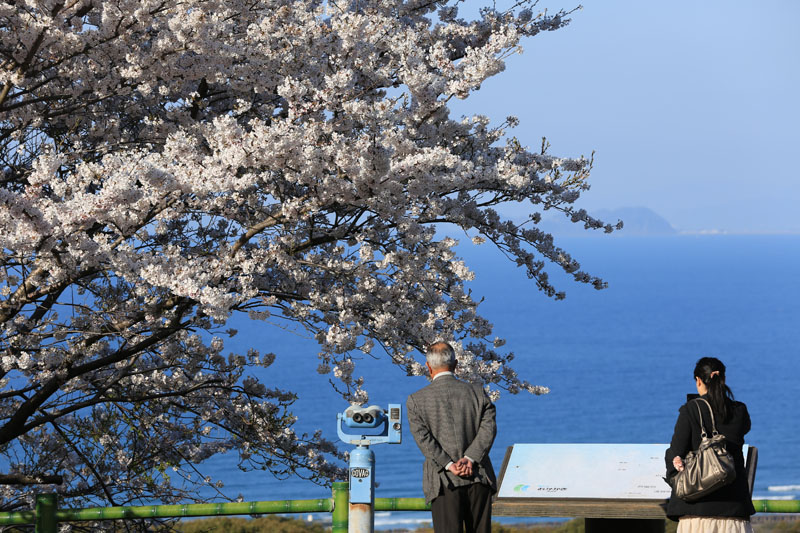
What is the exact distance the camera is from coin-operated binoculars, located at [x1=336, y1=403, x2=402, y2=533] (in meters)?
6.06

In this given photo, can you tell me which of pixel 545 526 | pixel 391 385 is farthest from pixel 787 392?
pixel 545 526

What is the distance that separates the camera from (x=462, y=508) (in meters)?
6.06

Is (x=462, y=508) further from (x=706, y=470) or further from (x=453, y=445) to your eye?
(x=706, y=470)

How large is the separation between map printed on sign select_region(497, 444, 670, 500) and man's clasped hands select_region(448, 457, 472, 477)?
64 cm

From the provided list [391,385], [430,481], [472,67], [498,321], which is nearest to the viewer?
[430,481]

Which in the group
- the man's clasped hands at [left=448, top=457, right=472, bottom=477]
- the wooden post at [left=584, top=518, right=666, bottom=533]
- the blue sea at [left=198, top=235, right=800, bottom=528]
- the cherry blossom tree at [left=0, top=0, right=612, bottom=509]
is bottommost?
the wooden post at [left=584, top=518, right=666, bottom=533]

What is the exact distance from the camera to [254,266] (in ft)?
28.3

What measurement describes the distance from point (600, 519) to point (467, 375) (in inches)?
87.7

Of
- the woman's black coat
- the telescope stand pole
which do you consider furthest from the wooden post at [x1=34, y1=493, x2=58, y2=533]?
the woman's black coat

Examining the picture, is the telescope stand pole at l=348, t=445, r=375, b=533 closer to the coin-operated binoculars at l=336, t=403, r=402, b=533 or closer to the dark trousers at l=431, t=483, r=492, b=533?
the coin-operated binoculars at l=336, t=403, r=402, b=533

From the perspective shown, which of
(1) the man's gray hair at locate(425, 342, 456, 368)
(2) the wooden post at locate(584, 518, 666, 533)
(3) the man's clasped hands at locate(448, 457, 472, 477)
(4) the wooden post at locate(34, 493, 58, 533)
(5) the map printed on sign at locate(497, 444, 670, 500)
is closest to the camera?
(3) the man's clasped hands at locate(448, 457, 472, 477)

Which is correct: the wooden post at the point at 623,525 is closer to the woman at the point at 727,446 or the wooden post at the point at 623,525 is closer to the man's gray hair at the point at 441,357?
the woman at the point at 727,446

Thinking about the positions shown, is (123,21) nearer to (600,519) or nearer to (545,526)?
(600,519)

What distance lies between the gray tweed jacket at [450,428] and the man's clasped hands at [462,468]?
0.14 ft
